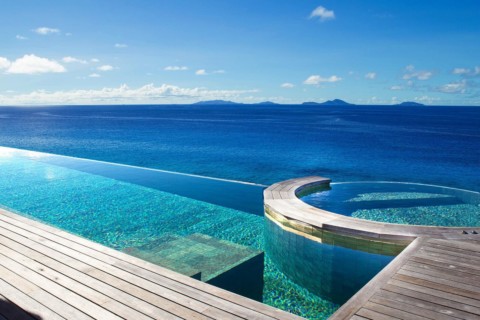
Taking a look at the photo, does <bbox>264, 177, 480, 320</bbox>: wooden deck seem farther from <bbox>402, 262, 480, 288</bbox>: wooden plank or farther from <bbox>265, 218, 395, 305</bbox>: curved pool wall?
<bbox>265, 218, 395, 305</bbox>: curved pool wall

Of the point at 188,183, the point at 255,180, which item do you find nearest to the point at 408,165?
the point at 255,180

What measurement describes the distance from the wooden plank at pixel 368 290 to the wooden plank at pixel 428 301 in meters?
0.12

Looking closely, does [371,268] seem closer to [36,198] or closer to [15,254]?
[15,254]

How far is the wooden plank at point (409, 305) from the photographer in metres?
3.41

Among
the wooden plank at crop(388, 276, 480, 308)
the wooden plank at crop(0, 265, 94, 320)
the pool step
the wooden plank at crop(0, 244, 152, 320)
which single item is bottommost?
the pool step

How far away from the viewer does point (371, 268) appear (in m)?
6.29

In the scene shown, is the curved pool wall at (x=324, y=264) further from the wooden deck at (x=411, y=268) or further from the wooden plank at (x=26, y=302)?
the wooden plank at (x=26, y=302)

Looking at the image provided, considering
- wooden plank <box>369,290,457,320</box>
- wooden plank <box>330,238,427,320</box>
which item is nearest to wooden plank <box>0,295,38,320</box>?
wooden plank <box>330,238,427,320</box>

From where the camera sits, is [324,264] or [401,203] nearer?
[324,264]

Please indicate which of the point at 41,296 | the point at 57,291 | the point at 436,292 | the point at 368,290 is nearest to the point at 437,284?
the point at 436,292

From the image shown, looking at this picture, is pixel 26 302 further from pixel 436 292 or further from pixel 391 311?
pixel 436 292

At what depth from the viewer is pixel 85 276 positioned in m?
3.87

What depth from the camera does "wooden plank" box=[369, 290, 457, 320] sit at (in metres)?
3.41

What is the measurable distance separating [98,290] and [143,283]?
0.46 metres
